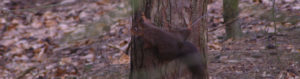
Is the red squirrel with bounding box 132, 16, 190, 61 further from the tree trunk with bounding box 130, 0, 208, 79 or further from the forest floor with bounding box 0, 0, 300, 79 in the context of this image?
the forest floor with bounding box 0, 0, 300, 79

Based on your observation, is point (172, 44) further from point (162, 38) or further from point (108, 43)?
point (108, 43)

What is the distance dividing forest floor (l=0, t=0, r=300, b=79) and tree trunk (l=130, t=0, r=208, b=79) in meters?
0.13

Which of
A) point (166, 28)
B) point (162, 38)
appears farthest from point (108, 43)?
point (162, 38)

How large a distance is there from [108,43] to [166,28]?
90.5 inches

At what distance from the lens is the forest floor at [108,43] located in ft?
7.81

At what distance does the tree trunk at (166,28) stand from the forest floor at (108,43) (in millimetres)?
127

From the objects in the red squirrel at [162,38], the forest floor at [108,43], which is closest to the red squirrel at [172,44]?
the red squirrel at [162,38]

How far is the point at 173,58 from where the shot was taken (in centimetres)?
153

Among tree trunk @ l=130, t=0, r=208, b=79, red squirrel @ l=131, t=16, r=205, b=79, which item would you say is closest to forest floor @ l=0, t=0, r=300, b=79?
tree trunk @ l=130, t=0, r=208, b=79

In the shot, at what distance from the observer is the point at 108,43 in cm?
380

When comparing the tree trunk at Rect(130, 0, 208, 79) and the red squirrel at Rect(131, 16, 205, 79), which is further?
A: the tree trunk at Rect(130, 0, 208, 79)

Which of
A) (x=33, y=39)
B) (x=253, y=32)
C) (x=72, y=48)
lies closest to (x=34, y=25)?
(x=33, y=39)

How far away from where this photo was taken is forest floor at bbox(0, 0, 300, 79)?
2.38 meters

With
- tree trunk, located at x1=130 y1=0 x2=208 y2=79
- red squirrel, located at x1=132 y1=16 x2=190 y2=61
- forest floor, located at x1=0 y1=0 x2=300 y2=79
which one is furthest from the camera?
forest floor, located at x1=0 y1=0 x2=300 y2=79
